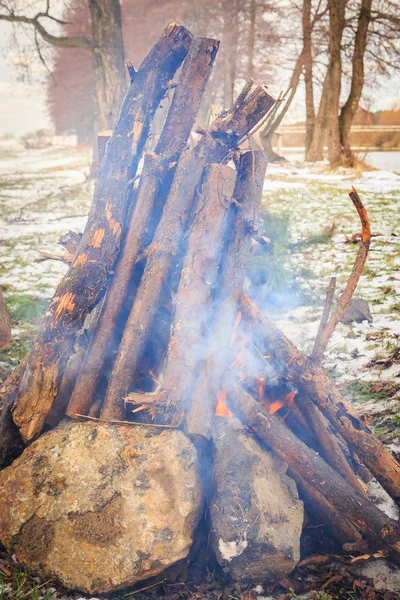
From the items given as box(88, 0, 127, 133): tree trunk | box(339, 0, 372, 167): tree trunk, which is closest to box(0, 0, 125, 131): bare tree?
box(88, 0, 127, 133): tree trunk

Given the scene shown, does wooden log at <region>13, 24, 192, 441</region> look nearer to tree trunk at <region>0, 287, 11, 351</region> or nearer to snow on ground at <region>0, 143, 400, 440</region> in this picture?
tree trunk at <region>0, 287, 11, 351</region>

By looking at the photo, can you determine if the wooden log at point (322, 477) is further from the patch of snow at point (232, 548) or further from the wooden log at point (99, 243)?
the wooden log at point (99, 243)

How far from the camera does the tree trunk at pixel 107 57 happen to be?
840 centimetres

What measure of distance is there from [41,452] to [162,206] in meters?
1.61

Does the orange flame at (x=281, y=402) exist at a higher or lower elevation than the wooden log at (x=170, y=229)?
lower

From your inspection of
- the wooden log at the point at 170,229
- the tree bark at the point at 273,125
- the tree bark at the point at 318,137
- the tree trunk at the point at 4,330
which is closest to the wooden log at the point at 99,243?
the wooden log at the point at 170,229

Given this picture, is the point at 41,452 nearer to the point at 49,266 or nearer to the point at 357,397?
the point at 357,397

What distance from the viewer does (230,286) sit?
2680 millimetres

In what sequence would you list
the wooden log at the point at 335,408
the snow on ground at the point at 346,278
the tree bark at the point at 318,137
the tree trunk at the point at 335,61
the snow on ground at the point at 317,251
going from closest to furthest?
the wooden log at the point at 335,408, the snow on ground at the point at 346,278, the snow on ground at the point at 317,251, the tree trunk at the point at 335,61, the tree bark at the point at 318,137

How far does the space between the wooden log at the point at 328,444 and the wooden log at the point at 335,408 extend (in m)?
0.05

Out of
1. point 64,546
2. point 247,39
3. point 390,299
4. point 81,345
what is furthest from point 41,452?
point 247,39

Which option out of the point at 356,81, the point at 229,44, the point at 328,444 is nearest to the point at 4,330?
the point at 328,444

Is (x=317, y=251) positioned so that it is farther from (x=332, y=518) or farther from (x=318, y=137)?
(x=318, y=137)

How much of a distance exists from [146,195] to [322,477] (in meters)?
1.90
